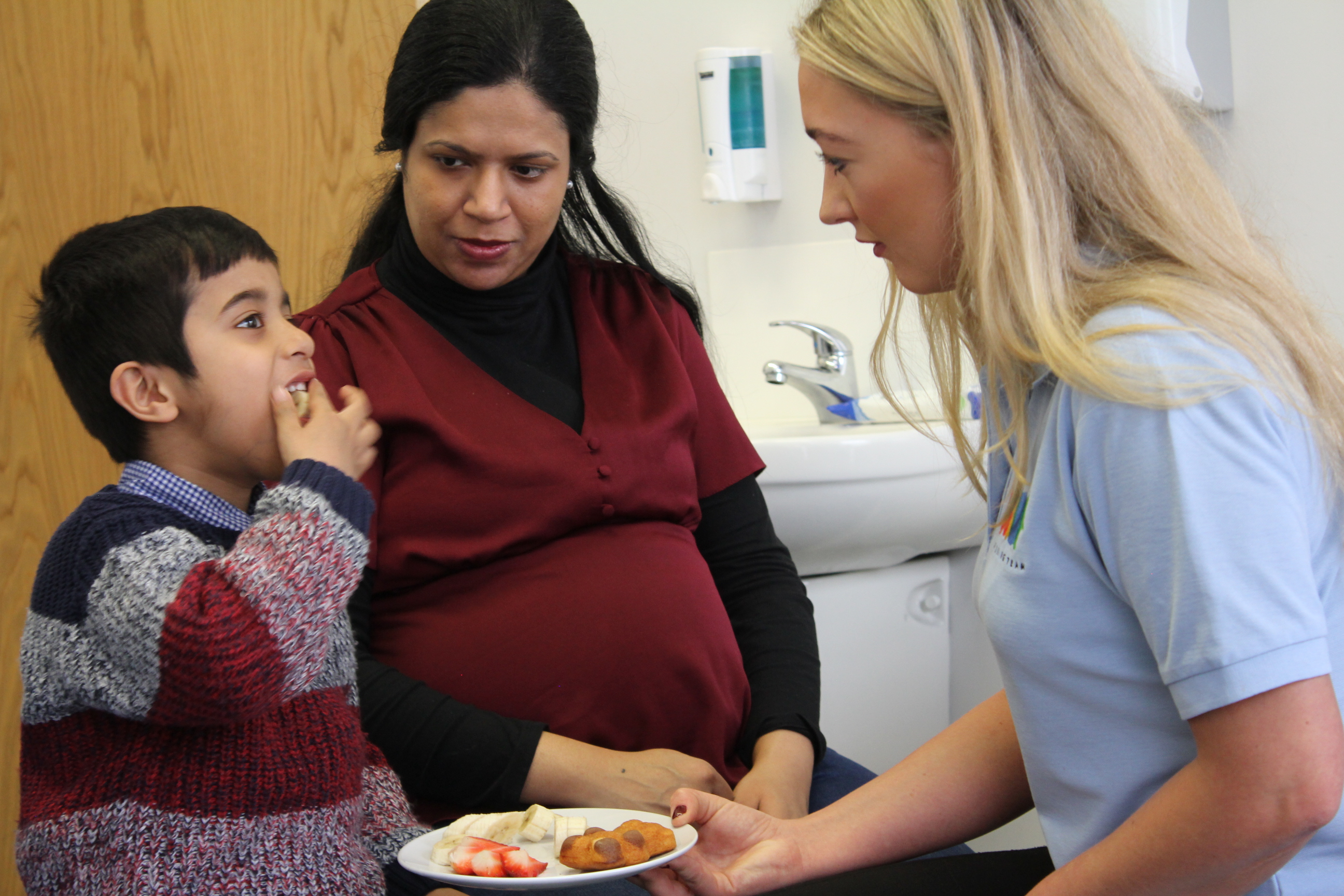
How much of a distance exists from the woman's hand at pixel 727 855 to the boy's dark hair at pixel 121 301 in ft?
1.75

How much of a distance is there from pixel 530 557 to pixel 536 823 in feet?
0.93

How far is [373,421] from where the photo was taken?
1013 millimetres

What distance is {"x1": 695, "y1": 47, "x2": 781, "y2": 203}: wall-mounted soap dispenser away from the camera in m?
1.92

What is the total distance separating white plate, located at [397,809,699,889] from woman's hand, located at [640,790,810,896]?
1.0 inches

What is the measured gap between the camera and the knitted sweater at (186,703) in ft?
2.44

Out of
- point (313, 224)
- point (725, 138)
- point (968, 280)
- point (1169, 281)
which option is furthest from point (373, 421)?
point (725, 138)

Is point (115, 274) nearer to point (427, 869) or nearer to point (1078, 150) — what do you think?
point (427, 869)

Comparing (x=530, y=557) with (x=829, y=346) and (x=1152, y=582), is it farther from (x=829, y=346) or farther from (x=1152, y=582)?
(x=829, y=346)

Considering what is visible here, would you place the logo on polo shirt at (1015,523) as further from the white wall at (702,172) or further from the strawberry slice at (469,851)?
the white wall at (702,172)

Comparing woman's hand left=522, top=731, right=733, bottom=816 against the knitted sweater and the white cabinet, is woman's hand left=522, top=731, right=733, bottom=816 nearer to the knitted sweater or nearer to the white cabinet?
the knitted sweater

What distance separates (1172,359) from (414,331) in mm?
726

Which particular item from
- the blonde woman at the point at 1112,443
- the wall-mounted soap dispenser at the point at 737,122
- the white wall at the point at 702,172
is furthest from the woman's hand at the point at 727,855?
the wall-mounted soap dispenser at the point at 737,122

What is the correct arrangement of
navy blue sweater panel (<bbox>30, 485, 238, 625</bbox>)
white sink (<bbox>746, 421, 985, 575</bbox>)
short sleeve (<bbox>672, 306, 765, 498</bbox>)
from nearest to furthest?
navy blue sweater panel (<bbox>30, 485, 238, 625</bbox>)
short sleeve (<bbox>672, 306, 765, 498</bbox>)
white sink (<bbox>746, 421, 985, 575</bbox>)

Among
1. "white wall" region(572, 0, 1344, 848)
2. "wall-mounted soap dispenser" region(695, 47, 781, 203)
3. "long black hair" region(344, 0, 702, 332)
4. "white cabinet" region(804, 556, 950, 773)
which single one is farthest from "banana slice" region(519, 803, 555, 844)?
"wall-mounted soap dispenser" region(695, 47, 781, 203)
